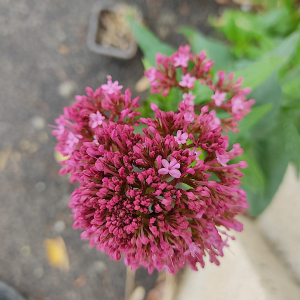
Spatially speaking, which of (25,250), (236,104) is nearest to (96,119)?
(236,104)

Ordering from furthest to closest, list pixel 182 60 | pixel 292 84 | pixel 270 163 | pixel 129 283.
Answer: pixel 129 283 < pixel 270 163 < pixel 292 84 < pixel 182 60

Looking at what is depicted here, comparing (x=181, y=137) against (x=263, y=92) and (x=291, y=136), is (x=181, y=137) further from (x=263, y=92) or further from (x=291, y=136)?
(x=291, y=136)

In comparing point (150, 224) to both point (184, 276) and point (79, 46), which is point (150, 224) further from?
point (79, 46)

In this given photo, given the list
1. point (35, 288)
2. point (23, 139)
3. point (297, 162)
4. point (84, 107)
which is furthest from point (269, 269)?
point (23, 139)

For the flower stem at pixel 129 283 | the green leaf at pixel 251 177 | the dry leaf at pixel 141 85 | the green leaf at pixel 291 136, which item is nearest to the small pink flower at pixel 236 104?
the green leaf at pixel 251 177

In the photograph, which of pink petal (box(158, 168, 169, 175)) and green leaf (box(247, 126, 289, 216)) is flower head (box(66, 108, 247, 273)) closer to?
pink petal (box(158, 168, 169, 175))

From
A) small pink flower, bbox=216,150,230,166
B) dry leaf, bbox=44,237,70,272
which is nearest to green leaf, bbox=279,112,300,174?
small pink flower, bbox=216,150,230,166

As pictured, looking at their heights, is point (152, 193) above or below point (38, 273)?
above
